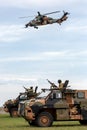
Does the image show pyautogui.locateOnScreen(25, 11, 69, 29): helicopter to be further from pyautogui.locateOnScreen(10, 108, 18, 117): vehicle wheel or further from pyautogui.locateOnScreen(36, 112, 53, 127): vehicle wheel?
pyautogui.locateOnScreen(36, 112, 53, 127): vehicle wheel

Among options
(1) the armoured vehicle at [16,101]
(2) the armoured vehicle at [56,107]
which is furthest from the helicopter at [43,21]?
(2) the armoured vehicle at [56,107]

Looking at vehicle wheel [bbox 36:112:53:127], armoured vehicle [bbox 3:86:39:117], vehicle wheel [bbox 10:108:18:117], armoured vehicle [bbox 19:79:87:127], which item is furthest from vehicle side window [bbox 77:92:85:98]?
vehicle wheel [bbox 10:108:18:117]

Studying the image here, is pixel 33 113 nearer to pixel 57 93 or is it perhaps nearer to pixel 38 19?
pixel 57 93

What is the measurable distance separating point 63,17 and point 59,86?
17760 millimetres

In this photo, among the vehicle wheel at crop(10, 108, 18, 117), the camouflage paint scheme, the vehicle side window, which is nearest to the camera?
the camouflage paint scheme

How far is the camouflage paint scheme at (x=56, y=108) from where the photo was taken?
29594 mm

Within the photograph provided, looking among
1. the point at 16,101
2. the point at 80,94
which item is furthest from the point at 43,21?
the point at 80,94

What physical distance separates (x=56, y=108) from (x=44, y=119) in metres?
0.84

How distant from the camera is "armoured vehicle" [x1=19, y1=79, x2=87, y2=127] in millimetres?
29594

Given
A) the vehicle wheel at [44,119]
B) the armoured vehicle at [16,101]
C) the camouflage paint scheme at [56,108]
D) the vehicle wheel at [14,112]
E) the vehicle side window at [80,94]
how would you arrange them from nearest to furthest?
the vehicle wheel at [44,119] < the camouflage paint scheme at [56,108] < the vehicle side window at [80,94] < the armoured vehicle at [16,101] < the vehicle wheel at [14,112]

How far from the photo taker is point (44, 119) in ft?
97.1

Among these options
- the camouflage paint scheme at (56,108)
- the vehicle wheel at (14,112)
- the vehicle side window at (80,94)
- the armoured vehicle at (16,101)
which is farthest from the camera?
the vehicle wheel at (14,112)

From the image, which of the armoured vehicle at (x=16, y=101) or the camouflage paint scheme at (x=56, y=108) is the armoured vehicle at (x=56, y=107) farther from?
the armoured vehicle at (x=16, y=101)

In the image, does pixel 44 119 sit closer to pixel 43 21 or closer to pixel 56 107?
pixel 56 107
